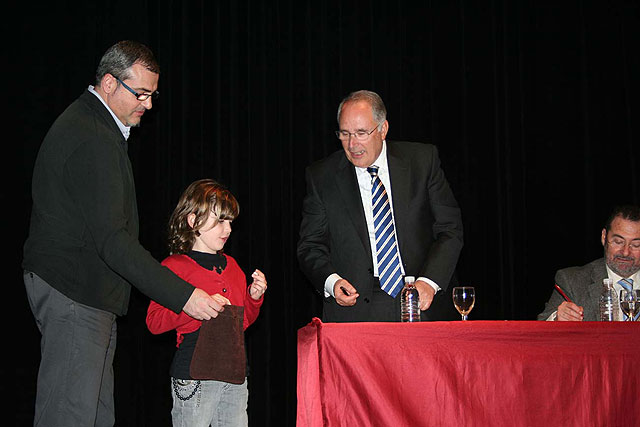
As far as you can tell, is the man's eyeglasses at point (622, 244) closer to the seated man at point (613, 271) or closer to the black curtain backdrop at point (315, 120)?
the seated man at point (613, 271)

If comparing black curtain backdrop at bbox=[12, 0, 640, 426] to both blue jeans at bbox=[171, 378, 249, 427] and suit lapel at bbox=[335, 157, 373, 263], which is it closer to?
suit lapel at bbox=[335, 157, 373, 263]

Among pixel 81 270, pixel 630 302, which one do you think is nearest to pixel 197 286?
pixel 81 270

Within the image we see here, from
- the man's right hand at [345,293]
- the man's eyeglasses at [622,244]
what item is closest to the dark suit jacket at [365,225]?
the man's right hand at [345,293]

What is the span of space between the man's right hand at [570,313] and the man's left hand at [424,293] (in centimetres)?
58

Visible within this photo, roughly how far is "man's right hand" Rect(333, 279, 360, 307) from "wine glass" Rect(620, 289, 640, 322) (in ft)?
3.73

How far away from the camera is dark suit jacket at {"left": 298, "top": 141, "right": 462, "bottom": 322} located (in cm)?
338

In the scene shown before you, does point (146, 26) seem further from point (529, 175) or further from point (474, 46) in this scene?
point (529, 175)

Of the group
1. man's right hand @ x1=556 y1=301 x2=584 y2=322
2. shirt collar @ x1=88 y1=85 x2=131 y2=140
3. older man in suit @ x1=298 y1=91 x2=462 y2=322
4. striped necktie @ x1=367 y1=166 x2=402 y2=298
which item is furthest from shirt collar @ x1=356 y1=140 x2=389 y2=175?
shirt collar @ x1=88 y1=85 x2=131 y2=140

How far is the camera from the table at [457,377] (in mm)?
2223

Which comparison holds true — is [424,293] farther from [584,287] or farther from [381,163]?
[584,287]

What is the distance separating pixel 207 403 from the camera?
2883mm

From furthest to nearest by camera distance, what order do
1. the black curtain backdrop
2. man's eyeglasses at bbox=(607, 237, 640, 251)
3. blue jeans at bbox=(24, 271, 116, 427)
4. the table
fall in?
the black curtain backdrop, man's eyeglasses at bbox=(607, 237, 640, 251), blue jeans at bbox=(24, 271, 116, 427), the table

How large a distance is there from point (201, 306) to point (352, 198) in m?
1.18

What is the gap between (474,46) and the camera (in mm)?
5625
